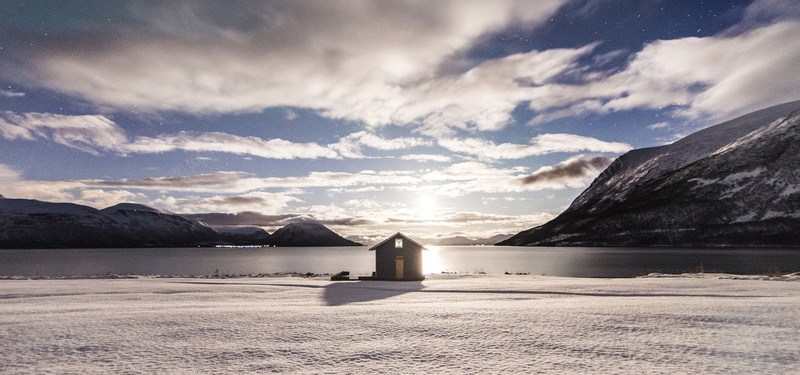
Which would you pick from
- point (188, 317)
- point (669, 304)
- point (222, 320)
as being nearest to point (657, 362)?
point (669, 304)

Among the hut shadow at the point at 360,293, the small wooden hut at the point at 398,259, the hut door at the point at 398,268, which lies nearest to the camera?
the hut shadow at the point at 360,293

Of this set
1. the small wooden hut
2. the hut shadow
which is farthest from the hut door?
the hut shadow

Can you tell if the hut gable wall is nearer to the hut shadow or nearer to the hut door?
the hut door

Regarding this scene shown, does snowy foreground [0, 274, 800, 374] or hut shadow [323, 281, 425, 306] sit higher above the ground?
snowy foreground [0, 274, 800, 374]

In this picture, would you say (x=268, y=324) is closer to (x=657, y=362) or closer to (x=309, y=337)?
(x=309, y=337)

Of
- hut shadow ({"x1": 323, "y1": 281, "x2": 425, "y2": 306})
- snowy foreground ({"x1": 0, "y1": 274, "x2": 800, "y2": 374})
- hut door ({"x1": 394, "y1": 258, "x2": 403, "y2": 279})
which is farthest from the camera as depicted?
hut door ({"x1": 394, "y1": 258, "x2": 403, "y2": 279})

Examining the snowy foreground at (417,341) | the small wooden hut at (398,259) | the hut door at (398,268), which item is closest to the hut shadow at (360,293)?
the snowy foreground at (417,341)

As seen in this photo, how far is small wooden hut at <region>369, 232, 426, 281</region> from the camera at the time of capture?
43188mm

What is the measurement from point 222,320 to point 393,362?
725 centimetres

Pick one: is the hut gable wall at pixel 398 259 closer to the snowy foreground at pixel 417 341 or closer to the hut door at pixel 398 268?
the hut door at pixel 398 268

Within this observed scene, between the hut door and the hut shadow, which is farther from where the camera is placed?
the hut door

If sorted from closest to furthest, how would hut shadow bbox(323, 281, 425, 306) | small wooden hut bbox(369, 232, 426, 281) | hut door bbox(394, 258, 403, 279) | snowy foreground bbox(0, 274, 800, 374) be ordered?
1. snowy foreground bbox(0, 274, 800, 374)
2. hut shadow bbox(323, 281, 425, 306)
3. hut door bbox(394, 258, 403, 279)
4. small wooden hut bbox(369, 232, 426, 281)

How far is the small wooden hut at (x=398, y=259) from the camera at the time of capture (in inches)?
1700

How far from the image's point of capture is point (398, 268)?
43.4m
